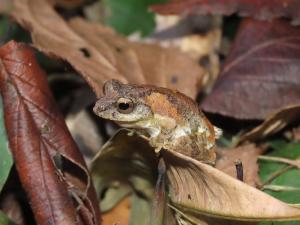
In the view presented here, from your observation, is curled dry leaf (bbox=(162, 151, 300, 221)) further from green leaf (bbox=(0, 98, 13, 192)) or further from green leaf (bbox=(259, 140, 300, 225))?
green leaf (bbox=(0, 98, 13, 192))

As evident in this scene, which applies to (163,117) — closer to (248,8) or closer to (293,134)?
(293,134)

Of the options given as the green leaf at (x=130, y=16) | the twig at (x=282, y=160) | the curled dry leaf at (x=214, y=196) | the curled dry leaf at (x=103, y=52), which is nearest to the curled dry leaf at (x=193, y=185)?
the curled dry leaf at (x=214, y=196)

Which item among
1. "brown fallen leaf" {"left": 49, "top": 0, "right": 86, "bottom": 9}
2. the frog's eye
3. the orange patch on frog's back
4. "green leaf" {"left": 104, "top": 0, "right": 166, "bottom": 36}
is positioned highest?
"brown fallen leaf" {"left": 49, "top": 0, "right": 86, "bottom": 9}

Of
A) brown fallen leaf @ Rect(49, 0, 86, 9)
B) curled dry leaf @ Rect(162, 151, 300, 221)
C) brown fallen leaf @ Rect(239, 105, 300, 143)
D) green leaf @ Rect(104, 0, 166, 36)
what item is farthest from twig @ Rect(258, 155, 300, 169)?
brown fallen leaf @ Rect(49, 0, 86, 9)

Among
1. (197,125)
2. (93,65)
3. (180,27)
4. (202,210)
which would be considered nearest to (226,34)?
(180,27)

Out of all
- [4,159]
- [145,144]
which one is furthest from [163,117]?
[4,159]

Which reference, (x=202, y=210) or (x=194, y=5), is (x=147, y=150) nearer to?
(x=202, y=210)
